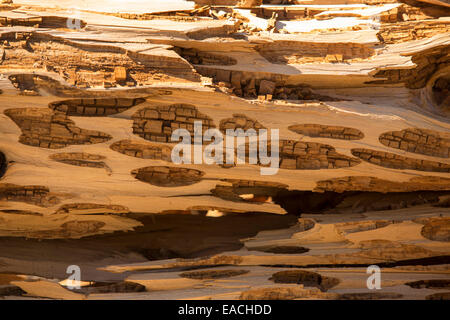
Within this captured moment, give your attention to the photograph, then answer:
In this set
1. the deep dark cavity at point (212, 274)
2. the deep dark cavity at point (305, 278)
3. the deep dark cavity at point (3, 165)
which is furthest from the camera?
the deep dark cavity at point (305, 278)

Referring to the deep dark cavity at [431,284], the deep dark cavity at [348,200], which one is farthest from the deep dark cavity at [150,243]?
the deep dark cavity at [431,284]

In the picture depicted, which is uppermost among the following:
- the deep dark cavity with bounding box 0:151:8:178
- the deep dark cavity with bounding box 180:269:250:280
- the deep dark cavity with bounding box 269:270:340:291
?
the deep dark cavity with bounding box 0:151:8:178

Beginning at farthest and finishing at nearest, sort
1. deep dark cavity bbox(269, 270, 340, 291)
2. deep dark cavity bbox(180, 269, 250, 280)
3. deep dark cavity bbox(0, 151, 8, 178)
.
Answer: deep dark cavity bbox(269, 270, 340, 291) → deep dark cavity bbox(180, 269, 250, 280) → deep dark cavity bbox(0, 151, 8, 178)

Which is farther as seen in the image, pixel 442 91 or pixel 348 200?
pixel 348 200

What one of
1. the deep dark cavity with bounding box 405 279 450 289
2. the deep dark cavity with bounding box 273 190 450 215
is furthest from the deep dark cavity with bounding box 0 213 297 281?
the deep dark cavity with bounding box 405 279 450 289

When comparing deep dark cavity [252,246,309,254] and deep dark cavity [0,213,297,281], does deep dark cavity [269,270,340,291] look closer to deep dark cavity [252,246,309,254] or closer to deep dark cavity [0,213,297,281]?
deep dark cavity [252,246,309,254]

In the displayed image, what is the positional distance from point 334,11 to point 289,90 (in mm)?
705

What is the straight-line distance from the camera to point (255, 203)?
3.16 m

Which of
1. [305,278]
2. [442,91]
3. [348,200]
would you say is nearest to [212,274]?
[305,278]

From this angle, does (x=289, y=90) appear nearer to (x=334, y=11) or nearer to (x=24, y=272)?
(x=334, y=11)

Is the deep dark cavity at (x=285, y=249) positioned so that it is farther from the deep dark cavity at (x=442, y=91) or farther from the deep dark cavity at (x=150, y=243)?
the deep dark cavity at (x=442, y=91)

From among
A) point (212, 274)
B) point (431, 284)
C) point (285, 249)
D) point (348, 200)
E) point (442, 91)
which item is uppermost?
point (442, 91)

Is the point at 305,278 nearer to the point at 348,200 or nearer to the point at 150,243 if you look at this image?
the point at 348,200

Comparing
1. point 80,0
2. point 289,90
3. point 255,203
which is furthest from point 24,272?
point 289,90
